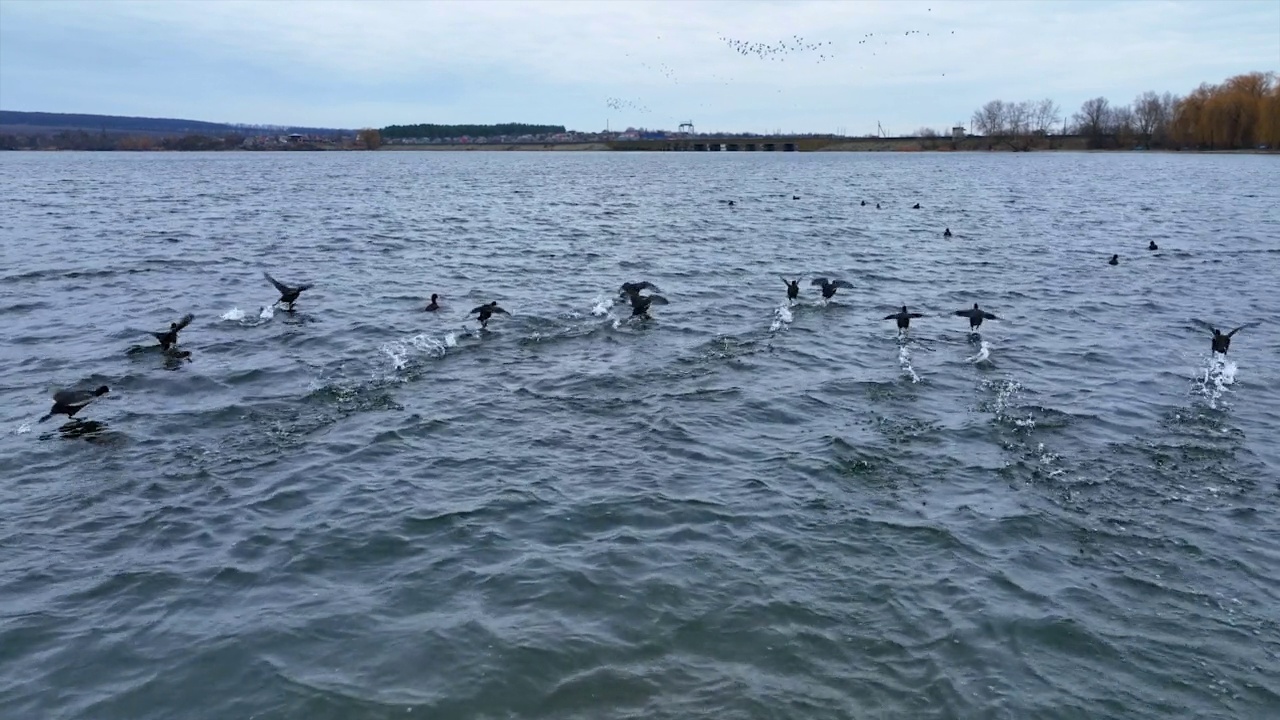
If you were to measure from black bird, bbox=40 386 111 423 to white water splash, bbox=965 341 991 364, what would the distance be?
16.1 meters

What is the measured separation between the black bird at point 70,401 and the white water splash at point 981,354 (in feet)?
52.7

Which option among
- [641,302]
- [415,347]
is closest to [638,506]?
[415,347]

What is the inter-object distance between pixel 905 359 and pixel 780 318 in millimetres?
4596

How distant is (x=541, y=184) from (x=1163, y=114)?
137 meters

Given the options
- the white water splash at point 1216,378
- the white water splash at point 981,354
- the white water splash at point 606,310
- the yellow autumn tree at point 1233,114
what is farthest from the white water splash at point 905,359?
the yellow autumn tree at point 1233,114

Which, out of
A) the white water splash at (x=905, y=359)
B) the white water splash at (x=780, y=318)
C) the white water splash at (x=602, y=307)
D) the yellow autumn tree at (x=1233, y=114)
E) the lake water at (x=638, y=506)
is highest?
the yellow autumn tree at (x=1233, y=114)

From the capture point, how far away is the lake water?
8.20 m

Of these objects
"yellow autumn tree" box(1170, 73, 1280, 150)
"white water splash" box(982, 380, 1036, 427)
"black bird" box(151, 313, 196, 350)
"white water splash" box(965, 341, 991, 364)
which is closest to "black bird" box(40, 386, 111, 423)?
"black bird" box(151, 313, 196, 350)

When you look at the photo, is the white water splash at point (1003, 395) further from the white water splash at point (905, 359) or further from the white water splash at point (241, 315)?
the white water splash at point (241, 315)

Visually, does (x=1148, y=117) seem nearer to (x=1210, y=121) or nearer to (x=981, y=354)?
(x=1210, y=121)

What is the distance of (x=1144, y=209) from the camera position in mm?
53812

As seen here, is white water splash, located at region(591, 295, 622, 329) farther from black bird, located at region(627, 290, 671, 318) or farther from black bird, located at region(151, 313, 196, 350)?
black bird, located at region(151, 313, 196, 350)

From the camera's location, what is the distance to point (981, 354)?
1903 cm

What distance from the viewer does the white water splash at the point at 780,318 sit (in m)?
21.9
